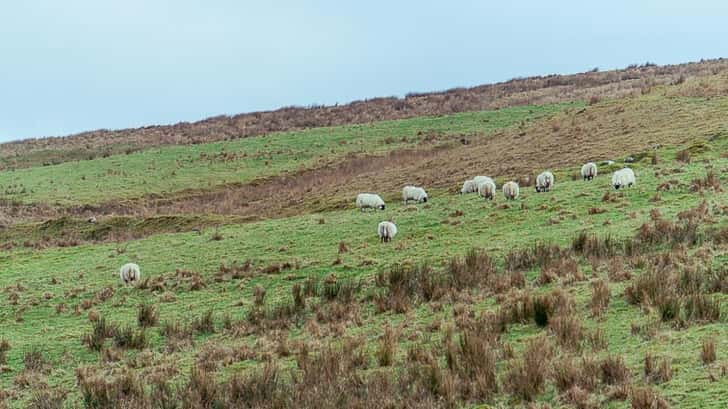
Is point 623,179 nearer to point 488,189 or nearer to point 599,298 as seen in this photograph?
point 488,189

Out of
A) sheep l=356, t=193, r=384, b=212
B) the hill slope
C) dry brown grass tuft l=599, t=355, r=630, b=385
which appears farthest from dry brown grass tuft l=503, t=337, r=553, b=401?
the hill slope

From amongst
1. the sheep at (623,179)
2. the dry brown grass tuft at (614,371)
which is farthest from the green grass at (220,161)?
the dry brown grass tuft at (614,371)

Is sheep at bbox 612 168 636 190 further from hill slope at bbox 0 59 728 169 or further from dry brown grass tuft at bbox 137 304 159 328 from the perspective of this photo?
hill slope at bbox 0 59 728 169

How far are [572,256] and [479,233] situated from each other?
394 cm

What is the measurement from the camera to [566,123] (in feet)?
117

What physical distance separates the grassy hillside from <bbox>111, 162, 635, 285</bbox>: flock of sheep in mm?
441

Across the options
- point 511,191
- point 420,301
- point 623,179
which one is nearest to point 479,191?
point 511,191

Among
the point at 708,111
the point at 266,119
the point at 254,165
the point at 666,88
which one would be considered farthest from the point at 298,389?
the point at 266,119

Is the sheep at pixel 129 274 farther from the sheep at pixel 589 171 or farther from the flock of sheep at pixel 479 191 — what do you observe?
the sheep at pixel 589 171

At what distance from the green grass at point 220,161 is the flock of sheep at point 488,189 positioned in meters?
20.6

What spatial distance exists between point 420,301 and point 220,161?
37.3 meters

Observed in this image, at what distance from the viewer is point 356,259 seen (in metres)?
16.6

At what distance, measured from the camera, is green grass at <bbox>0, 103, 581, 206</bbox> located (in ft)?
138

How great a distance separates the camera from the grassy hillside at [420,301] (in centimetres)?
793
